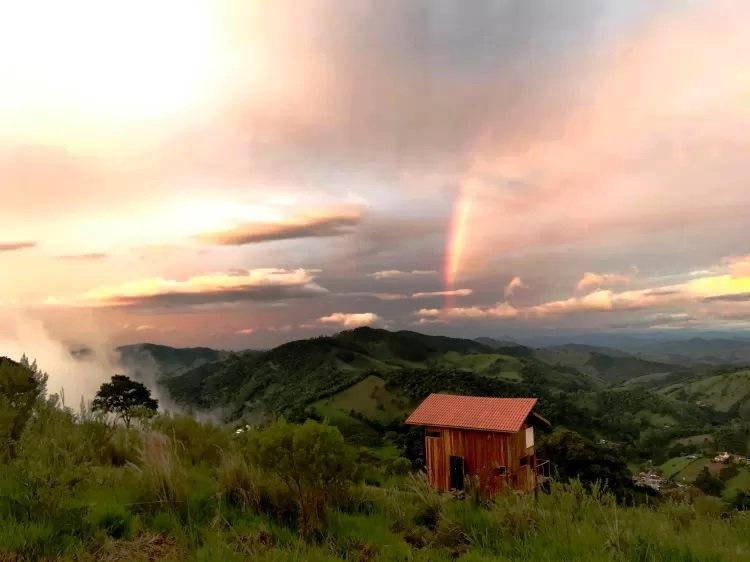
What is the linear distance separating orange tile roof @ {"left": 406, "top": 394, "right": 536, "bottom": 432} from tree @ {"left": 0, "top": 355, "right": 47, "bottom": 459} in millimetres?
32185

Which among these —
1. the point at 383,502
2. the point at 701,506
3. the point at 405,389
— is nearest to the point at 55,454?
the point at 383,502

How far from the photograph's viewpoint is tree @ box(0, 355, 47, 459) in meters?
6.80

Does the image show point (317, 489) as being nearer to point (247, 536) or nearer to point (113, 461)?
point (247, 536)

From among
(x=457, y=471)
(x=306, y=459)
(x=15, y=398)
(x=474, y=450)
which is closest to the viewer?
(x=306, y=459)

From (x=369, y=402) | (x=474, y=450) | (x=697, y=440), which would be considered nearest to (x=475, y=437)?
(x=474, y=450)

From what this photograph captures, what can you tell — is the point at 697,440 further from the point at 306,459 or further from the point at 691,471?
the point at 306,459

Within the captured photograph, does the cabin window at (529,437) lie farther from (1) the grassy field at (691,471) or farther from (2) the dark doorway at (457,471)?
(1) the grassy field at (691,471)

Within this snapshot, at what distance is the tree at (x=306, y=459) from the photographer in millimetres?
6457

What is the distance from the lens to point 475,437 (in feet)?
119

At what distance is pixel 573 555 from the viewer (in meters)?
5.16

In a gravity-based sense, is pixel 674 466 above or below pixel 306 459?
below

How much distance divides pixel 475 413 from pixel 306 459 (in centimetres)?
3341

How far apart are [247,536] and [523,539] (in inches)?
129

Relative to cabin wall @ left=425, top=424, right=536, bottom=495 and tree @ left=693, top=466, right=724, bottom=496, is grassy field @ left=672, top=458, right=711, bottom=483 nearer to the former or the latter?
tree @ left=693, top=466, right=724, bottom=496
